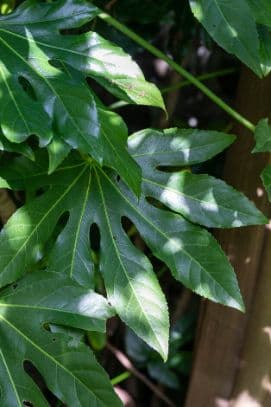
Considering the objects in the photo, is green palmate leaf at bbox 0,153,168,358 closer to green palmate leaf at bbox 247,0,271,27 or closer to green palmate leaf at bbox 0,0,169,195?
green palmate leaf at bbox 0,0,169,195

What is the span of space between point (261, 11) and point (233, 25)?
60 millimetres

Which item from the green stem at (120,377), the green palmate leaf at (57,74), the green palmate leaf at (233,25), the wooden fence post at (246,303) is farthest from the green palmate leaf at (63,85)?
the green stem at (120,377)

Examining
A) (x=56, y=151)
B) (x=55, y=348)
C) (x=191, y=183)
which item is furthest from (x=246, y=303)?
(x=56, y=151)

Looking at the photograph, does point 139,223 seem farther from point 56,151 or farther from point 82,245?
point 56,151

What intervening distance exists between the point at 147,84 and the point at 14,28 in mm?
204

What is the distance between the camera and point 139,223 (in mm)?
1022

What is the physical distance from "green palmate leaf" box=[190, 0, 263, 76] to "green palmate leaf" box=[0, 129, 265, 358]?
146mm

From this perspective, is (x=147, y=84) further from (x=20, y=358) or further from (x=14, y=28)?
(x=20, y=358)

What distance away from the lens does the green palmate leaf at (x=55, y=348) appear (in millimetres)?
926

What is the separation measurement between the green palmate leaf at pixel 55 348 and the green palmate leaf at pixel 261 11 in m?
0.46

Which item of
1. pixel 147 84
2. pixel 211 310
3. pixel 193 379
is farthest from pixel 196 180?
pixel 193 379

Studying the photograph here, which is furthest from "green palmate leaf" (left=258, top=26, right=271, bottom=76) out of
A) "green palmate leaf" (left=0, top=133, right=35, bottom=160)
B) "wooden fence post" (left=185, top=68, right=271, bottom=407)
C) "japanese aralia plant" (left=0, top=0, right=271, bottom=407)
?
"green palmate leaf" (left=0, top=133, right=35, bottom=160)

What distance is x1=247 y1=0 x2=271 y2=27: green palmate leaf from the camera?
948 mm

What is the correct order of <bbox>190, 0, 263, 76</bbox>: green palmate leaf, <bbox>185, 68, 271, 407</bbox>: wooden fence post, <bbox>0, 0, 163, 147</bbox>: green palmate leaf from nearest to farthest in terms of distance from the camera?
<bbox>0, 0, 163, 147</bbox>: green palmate leaf, <bbox>190, 0, 263, 76</bbox>: green palmate leaf, <bbox>185, 68, 271, 407</bbox>: wooden fence post
